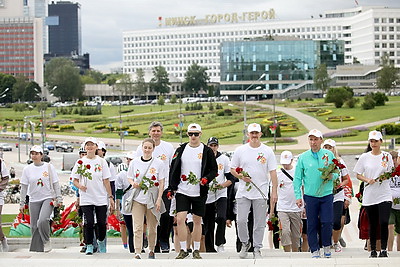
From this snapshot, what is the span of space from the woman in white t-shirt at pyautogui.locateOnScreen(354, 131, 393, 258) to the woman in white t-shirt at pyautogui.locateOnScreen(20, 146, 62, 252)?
16.4 feet

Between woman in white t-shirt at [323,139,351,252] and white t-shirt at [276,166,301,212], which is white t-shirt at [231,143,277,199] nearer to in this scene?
white t-shirt at [276,166,301,212]

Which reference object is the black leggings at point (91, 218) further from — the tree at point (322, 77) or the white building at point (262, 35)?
the white building at point (262, 35)

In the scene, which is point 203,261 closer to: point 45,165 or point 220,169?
point 220,169

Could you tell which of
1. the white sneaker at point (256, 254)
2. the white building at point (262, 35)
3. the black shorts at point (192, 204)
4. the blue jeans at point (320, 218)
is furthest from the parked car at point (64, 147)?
the white building at point (262, 35)

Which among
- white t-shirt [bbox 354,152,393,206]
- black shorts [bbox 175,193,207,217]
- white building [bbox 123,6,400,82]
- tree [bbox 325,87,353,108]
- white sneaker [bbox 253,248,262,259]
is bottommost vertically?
white sneaker [bbox 253,248,262,259]

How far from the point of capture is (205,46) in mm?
187625

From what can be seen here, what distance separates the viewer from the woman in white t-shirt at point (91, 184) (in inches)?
474

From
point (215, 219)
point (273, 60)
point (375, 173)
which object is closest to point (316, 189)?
point (375, 173)

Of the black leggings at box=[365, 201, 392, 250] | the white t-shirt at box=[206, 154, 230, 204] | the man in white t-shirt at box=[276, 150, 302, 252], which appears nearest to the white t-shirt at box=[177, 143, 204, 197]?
the white t-shirt at box=[206, 154, 230, 204]

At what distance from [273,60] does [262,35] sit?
3797cm

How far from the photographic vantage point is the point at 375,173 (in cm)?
1154

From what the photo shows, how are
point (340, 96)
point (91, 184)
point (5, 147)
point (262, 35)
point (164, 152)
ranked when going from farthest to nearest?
1. point (262, 35)
2. point (340, 96)
3. point (5, 147)
4. point (164, 152)
5. point (91, 184)

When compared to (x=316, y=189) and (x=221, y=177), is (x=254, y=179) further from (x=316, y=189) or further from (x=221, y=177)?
(x=221, y=177)

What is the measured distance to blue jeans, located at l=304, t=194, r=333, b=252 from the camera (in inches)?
442
